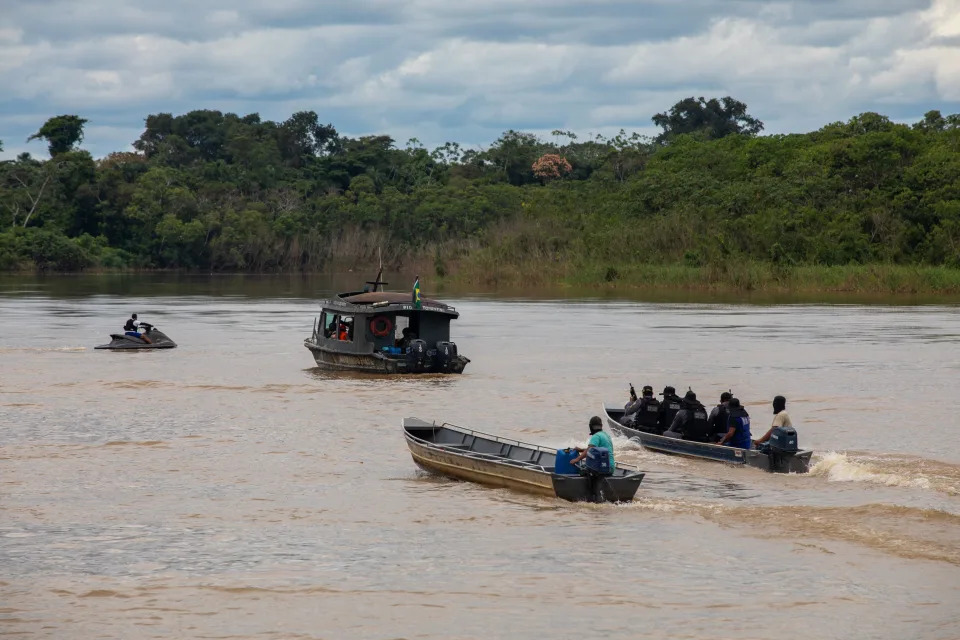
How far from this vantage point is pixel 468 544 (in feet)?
57.2

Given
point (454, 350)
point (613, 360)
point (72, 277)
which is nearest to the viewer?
point (454, 350)

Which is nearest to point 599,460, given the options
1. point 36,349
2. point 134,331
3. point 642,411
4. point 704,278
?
point 642,411

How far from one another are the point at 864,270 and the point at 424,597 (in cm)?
6306

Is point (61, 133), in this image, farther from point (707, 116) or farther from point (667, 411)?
point (667, 411)

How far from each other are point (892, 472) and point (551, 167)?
108165mm

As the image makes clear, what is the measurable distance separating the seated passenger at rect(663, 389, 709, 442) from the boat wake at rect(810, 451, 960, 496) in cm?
205

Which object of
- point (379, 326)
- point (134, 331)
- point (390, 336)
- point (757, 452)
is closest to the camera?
point (757, 452)

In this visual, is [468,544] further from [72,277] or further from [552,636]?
[72,277]

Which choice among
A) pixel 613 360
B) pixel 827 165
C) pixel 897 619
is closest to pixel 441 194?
pixel 827 165

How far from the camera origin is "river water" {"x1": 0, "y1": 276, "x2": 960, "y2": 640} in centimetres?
1445

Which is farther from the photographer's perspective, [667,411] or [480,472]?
[667,411]

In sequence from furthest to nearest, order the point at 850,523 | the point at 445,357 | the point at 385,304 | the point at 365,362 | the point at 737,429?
the point at 365,362 < the point at 385,304 < the point at 445,357 < the point at 737,429 < the point at 850,523

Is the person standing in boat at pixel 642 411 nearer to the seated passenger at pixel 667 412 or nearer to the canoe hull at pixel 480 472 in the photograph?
the seated passenger at pixel 667 412

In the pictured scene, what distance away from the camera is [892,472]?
21.4 m
